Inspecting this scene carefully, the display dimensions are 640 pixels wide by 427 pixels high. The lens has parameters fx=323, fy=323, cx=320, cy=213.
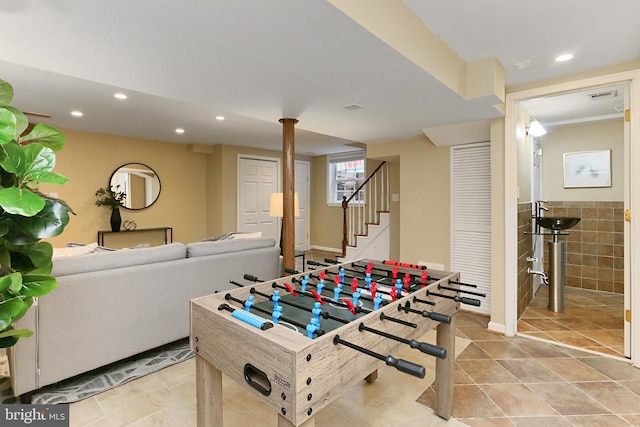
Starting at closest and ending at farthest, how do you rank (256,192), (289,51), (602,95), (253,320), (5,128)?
(5,128) < (253,320) < (289,51) < (602,95) < (256,192)

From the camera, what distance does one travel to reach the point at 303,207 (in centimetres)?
792

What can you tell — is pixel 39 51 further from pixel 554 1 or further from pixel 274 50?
pixel 554 1

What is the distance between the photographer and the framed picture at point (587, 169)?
438 cm

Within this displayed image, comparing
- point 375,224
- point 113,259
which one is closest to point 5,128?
point 113,259

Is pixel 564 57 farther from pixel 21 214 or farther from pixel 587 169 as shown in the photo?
pixel 21 214

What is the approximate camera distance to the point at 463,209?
3883 mm

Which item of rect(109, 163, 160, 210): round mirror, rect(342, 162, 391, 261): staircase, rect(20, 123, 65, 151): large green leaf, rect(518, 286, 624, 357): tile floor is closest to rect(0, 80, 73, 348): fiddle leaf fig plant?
rect(20, 123, 65, 151): large green leaf

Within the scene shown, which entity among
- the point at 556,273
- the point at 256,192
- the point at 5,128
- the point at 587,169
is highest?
the point at 587,169

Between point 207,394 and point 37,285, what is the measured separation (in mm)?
906

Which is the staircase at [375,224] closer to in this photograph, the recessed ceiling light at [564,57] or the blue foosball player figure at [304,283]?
the recessed ceiling light at [564,57]

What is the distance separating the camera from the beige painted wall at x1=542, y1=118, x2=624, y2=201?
4293 millimetres

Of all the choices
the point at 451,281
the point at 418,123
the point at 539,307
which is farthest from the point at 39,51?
the point at 539,307

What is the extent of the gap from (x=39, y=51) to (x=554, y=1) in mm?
2936

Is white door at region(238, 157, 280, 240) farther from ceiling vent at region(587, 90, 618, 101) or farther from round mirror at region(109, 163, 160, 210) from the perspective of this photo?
ceiling vent at region(587, 90, 618, 101)
